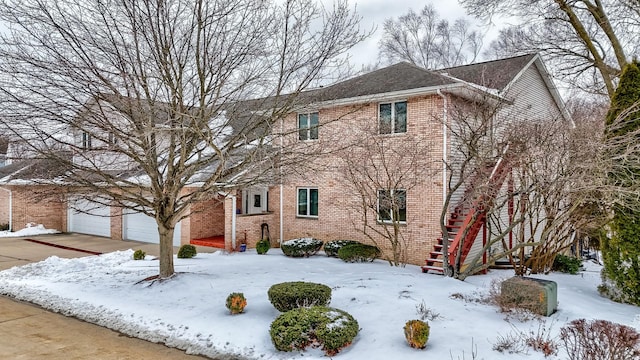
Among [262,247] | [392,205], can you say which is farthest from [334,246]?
[392,205]

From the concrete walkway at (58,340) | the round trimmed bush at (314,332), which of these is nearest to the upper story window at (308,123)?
the round trimmed bush at (314,332)

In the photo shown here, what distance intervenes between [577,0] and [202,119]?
1441 centimetres

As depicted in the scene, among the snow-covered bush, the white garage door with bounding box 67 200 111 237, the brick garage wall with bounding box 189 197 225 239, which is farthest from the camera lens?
the white garage door with bounding box 67 200 111 237

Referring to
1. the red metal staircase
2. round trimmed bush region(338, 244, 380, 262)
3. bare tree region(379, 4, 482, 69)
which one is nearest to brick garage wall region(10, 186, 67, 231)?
round trimmed bush region(338, 244, 380, 262)

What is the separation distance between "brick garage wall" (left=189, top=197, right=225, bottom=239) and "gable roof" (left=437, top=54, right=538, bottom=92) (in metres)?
10.7

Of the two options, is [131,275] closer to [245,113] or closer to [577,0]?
[245,113]

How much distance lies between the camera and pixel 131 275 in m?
11.4

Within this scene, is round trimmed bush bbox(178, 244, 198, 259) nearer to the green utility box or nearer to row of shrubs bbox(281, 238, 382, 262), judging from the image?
row of shrubs bbox(281, 238, 382, 262)

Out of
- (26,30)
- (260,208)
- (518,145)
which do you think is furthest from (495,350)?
(260,208)

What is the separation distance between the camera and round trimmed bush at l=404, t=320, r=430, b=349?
6.25 metres

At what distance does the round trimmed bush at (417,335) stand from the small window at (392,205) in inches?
236

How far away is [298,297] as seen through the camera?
7.63 meters

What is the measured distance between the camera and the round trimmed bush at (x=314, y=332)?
635 centimetres

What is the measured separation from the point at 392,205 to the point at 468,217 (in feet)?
6.94
